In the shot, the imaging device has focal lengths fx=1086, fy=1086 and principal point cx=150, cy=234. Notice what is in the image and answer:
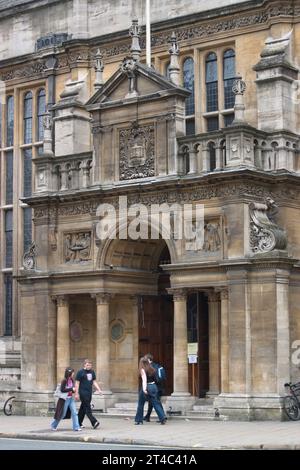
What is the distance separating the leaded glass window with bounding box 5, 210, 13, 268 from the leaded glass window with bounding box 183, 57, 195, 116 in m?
8.32

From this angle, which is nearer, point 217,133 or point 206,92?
point 217,133

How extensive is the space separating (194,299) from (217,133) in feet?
17.2

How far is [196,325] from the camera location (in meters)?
31.9

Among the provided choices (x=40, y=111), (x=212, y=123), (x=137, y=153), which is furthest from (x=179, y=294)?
(x=40, y=111)

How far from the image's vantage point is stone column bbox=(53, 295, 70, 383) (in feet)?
106

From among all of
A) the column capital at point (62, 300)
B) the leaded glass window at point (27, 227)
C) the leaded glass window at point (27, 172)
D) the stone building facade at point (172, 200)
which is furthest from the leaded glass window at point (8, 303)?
the column capital at point (62, 300)

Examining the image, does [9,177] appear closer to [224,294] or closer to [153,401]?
[224,294]

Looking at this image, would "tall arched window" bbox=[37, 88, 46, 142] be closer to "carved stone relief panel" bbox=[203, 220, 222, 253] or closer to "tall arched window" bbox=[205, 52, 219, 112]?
"tall arched window" bbox=[205, 52, 219, 112]

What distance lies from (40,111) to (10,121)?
5.04 feet

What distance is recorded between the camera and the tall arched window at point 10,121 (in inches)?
1516

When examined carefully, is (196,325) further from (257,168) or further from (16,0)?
(16,0)

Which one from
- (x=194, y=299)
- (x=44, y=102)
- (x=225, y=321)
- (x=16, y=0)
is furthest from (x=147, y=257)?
(x=16, y=0)
